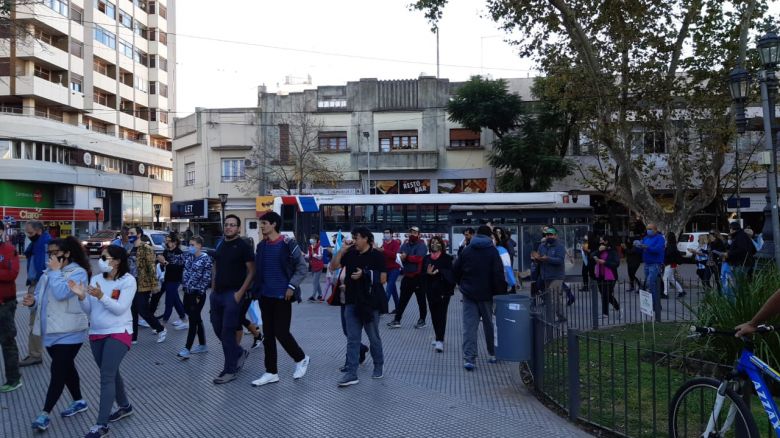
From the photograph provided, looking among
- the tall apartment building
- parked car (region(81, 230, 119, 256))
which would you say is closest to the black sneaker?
parked car (region(81, 230, 119, 256))

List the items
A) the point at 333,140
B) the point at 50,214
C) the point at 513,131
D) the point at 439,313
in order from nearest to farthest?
the point at 439,313
the point at 513,131
the point at 333,140
the point at 50,214

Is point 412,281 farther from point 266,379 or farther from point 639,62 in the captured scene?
point 639,62

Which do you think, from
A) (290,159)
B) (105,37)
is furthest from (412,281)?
(105,37)

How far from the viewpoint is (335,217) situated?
2603 centimetres

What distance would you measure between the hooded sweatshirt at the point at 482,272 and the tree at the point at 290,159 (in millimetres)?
28285

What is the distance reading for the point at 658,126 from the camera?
72.4ft

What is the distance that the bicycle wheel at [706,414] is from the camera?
4047mm

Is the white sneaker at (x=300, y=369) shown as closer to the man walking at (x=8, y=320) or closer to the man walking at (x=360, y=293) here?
the man walking at (x=360, y=293)

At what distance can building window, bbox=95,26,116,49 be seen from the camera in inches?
1960

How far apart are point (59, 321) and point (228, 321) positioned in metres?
1.93

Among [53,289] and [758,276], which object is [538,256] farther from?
[53,289]

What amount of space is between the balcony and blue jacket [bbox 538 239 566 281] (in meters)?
25.6

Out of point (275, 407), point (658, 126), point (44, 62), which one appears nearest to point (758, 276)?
point (275, 407)

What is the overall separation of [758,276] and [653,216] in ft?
42.6
